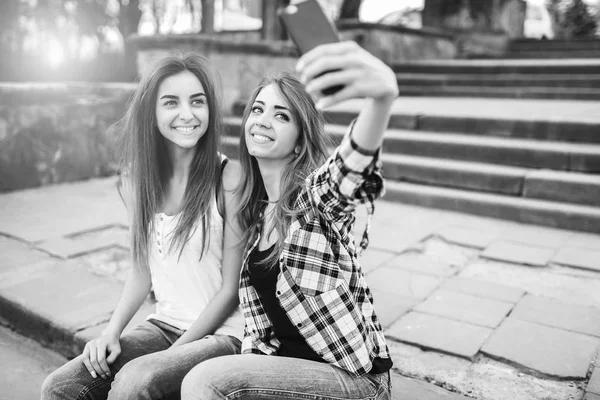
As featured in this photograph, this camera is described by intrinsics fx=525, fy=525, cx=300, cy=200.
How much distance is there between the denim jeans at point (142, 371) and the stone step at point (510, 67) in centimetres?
679

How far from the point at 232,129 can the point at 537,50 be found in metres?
6.57

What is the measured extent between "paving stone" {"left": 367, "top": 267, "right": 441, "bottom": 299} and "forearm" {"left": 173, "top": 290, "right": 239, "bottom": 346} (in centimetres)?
129

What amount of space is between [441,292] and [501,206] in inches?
65.3

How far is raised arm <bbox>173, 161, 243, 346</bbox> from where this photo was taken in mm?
1759

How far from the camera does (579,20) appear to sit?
46.7 feet

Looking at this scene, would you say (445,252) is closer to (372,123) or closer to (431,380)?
(431,380)

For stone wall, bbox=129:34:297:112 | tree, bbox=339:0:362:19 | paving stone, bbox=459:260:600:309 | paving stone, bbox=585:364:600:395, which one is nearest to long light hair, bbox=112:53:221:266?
paving stone, bbox=585:364:600:395

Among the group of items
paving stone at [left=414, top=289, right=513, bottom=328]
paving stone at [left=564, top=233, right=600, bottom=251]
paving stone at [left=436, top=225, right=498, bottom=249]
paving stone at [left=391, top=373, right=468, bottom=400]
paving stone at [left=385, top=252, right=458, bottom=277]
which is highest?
paving stone at [left=564, top=233, right=600, bottom=251]

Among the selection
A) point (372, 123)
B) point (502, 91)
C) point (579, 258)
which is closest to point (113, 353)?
point (372, 123)

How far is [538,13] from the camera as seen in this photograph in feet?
57.9

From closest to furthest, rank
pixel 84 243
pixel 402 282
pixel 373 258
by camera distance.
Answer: pixel 402 282 → pixel 373 258 → pixel 84 243

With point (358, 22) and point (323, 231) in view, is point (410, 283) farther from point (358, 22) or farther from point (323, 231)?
point (358, 22)

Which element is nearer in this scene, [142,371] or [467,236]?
[142,371]

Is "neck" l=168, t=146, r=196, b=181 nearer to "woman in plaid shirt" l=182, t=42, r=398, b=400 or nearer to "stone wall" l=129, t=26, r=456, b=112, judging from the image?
"woman in plaid shirt" l=182, t=42, r=398, b=400
